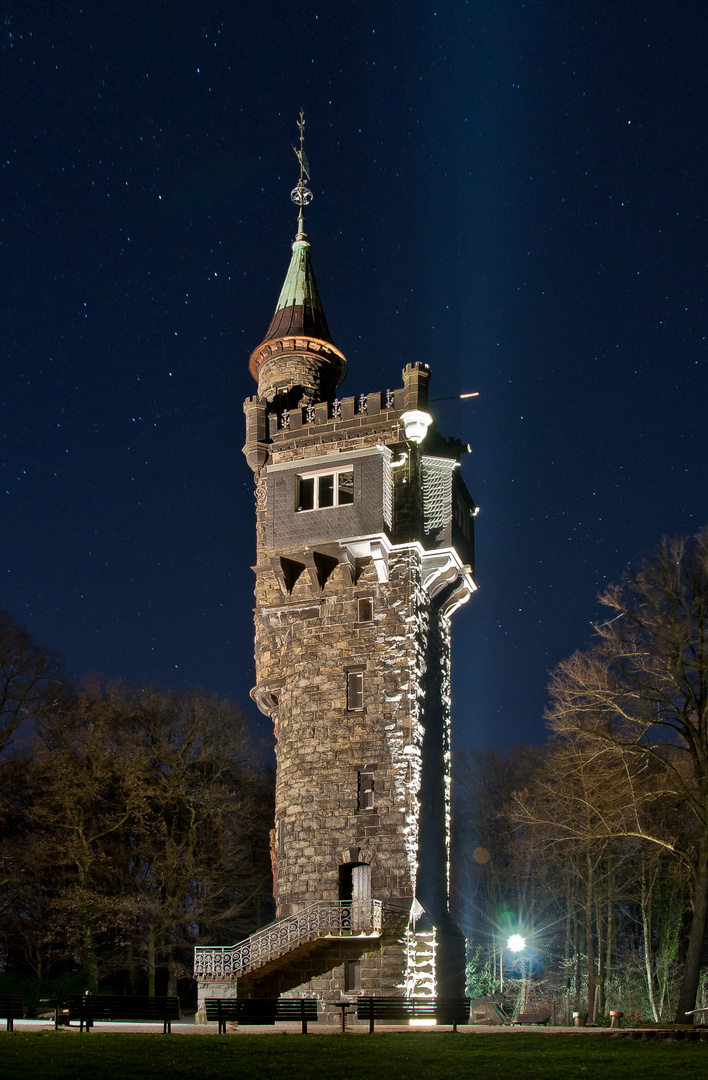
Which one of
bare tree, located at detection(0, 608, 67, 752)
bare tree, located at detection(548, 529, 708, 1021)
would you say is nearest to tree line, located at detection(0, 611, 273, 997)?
bare tree, located at detection(0, 608, 67, 752)

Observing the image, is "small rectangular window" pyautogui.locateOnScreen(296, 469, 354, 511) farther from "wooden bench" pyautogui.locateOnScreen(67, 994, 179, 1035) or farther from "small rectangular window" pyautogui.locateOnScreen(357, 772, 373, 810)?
"wooden bench" pyautogui.locateOnScreen(67, 994, 179, 1035)

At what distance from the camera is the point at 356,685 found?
104 ft

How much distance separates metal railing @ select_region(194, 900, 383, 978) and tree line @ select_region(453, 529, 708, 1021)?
574 centimetres

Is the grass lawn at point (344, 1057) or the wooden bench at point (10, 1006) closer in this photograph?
the grass lawn at point (344, 1057)

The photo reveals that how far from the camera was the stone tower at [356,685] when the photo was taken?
28.7m

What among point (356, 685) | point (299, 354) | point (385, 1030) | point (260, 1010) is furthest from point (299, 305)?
point (385, 1030)

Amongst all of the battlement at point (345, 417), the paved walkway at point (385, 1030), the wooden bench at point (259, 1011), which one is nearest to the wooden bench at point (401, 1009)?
the paved walkway at point (385, 1030)

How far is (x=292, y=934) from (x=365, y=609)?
31.2 feet

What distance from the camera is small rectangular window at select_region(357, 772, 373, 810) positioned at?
30.3m

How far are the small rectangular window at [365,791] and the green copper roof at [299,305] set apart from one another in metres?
15.7

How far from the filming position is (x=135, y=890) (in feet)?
139

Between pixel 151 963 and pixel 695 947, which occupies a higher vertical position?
pixel 695 947

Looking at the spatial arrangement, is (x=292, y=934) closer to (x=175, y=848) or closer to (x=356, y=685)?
(x=356, y=685)

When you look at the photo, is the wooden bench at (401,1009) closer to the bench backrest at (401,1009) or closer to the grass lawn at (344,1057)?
the bench backrest at (401,1009)
